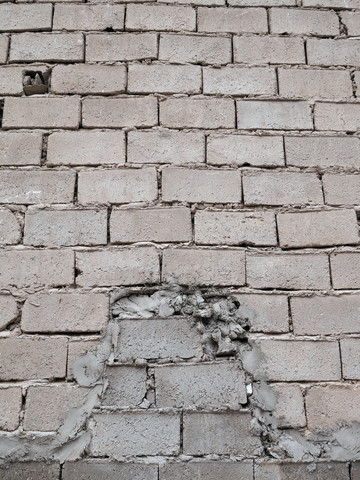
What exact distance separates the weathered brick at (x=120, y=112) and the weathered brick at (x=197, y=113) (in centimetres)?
5

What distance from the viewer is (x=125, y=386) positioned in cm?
199

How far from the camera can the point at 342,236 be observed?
7.26 feet

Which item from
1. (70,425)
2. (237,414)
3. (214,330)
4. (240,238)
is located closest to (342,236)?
(240,238)

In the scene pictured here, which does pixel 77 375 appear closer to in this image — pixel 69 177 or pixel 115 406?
pixel 115 406

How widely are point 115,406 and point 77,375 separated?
0.18m

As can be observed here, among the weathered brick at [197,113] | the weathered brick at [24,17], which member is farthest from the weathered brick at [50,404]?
the weathered brick at [24,17]

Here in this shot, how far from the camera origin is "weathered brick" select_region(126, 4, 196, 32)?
2.50 m

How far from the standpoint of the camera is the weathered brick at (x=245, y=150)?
90.8 inches

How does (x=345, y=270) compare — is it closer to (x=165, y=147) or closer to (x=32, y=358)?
(x=165, y=147)

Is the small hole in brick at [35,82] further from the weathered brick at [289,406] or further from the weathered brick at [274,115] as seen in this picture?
the weathered brick at [289,406]

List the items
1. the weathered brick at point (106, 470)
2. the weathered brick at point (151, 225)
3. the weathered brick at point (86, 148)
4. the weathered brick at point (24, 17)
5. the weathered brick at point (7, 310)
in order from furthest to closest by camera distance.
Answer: the weathered brick at point (24, 17) < the weathered brick at point (86, 148) < the weathered brick at point (151, 225) < the weathered brick at point (7, 310) < the weathered brick at point (106, 470)

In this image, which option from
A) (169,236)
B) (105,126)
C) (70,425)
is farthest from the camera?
(105,126)

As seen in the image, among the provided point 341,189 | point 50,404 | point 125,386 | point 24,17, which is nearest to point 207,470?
point 125,386

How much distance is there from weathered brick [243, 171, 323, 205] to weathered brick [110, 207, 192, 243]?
0.27 meters
